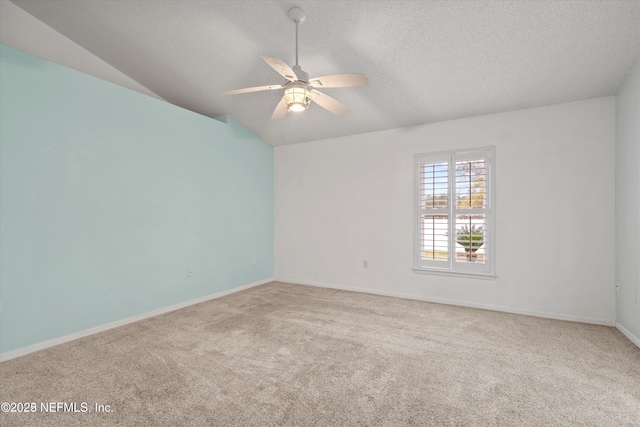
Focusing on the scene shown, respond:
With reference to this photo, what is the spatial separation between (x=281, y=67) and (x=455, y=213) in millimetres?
3010

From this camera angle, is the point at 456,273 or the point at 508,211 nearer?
the point at 508,211

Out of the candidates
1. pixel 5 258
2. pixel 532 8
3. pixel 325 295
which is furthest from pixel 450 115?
pixel 5 258

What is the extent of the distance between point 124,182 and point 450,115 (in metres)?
4.07

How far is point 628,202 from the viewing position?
115 inches

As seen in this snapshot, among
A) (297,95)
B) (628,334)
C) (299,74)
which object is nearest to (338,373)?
(297,95)

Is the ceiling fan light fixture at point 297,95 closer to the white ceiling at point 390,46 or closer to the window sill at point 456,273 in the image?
the white ceiling at point 390,46

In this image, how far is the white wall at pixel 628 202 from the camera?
108 inches

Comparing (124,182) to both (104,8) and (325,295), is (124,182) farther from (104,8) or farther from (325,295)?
(325,295)

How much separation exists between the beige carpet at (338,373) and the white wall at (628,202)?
299 mm

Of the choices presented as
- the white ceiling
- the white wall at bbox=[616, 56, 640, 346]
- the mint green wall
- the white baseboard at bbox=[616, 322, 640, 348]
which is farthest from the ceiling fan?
the white baseboard at bbox=[616, 322, 640, 348]

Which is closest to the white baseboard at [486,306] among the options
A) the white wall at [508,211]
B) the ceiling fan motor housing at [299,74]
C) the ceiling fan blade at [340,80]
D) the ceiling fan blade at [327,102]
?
the white wall at [508,211]

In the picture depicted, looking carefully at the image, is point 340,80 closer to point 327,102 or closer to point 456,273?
point 327,102

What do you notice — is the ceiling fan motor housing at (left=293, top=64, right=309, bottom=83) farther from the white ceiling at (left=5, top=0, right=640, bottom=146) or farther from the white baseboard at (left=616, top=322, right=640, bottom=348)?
the white baseboard at (left=616, top=322, right=640, bottom=348)

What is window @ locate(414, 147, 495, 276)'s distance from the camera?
3.90 metres
